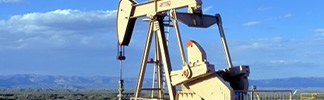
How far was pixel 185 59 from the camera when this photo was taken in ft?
54.2

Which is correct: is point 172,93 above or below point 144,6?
below

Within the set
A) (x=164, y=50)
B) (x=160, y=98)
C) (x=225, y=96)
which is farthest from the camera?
(x=160, y=98)

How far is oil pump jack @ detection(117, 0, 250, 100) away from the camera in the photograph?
52.1 ft

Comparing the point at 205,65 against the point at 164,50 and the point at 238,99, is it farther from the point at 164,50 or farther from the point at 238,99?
the point at 164,50

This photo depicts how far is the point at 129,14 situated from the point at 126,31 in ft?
2.25

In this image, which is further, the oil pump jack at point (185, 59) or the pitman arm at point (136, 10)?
the pitman arm at point (136, 10)

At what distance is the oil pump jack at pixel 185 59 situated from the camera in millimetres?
15867

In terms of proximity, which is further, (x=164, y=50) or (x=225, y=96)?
(x=164, y=50)

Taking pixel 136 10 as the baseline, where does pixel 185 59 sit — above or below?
below

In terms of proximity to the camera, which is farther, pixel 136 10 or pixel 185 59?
pixel 136 10

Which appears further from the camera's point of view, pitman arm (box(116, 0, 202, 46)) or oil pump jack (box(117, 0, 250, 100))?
pitman arm (box(116, 0, 202, 46))

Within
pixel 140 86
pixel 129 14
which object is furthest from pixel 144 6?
pixel 140 86

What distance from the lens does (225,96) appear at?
1544cm

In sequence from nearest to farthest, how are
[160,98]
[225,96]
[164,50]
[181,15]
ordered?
[225,96]
[181,15]
[164,50]
[160,98]
